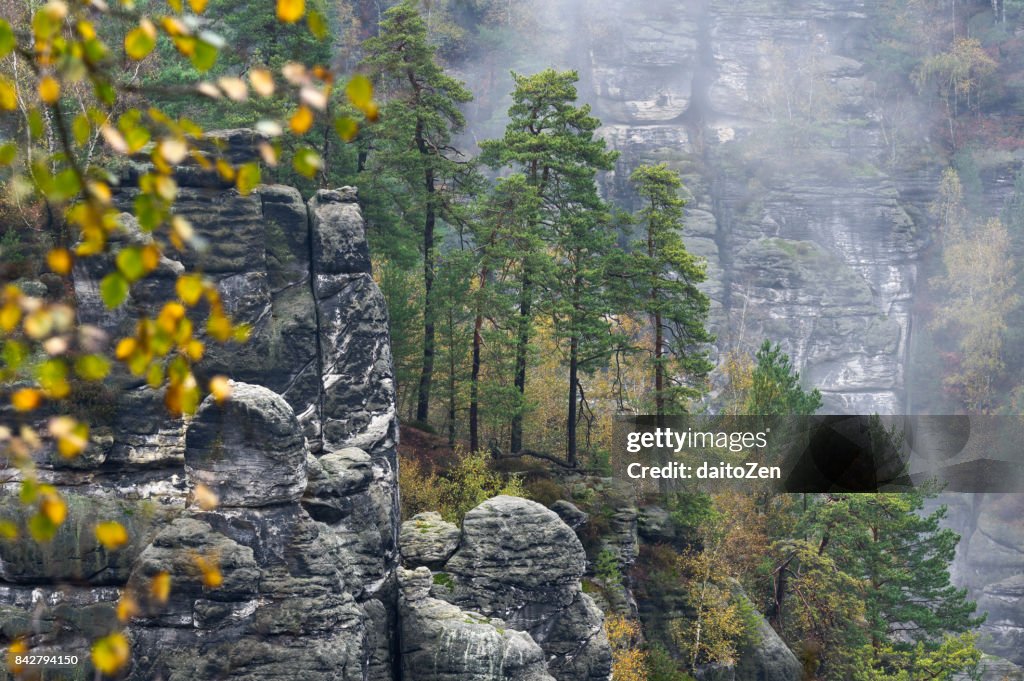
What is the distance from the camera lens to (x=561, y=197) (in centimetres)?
3484

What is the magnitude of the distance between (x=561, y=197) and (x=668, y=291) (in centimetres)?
447

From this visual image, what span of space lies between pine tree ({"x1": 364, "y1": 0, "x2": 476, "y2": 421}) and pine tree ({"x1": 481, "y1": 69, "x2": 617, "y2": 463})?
5.05 ft

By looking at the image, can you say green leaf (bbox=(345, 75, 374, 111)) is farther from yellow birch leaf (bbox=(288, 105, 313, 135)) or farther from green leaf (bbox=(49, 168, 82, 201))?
green leaf (bbox=(49, 168, 82, 201))

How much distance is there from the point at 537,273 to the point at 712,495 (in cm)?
929

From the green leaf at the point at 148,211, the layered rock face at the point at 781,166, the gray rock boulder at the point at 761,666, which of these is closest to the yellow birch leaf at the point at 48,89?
the green leaf at the point at 148,211

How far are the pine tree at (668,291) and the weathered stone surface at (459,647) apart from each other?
13.3 metres

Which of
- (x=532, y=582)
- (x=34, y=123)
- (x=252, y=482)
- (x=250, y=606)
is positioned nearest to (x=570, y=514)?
(x=532, y=582)

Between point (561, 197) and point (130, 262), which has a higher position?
point (561, 197)

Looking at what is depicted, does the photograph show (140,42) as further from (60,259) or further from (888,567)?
(888,567)

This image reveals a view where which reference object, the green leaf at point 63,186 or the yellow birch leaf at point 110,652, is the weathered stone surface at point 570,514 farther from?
the green leaf at point 63,186

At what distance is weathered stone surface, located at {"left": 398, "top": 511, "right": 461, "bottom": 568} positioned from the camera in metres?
23.7

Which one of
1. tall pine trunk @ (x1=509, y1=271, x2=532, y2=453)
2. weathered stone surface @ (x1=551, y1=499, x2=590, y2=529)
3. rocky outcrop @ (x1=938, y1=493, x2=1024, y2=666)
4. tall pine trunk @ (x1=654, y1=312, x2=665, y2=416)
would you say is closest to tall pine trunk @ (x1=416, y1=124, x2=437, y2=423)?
tall pine trunk @ (x1=509, y1=271, x2=532, y2=453)

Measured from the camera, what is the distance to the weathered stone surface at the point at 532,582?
23281 millimetres

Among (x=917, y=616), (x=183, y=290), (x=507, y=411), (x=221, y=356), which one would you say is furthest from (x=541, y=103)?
(x=183, y=290)
